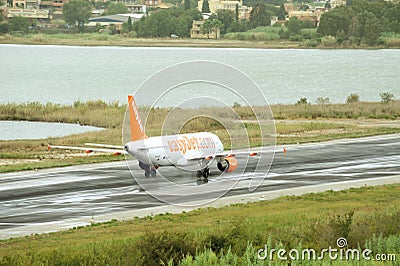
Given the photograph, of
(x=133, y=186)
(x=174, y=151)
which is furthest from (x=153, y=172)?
(x=174, y=151)

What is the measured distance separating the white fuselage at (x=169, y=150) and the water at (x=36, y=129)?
3573cm

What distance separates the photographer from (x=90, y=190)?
43250 mm

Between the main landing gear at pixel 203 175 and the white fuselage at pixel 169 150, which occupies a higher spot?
the white fuselage at pixel 169 150

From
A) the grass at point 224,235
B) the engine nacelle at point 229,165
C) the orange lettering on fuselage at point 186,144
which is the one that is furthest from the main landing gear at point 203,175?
the grass at point 224,235

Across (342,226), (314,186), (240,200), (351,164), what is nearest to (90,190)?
(240,200)

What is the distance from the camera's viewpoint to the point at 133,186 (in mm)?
44500

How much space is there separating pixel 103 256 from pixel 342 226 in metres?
7.20

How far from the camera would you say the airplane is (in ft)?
142

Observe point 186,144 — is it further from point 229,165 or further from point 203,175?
point 229,165

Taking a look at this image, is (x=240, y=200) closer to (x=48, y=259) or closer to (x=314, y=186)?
(x=314, y=186)

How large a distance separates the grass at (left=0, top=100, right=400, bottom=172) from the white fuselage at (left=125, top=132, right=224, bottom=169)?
10.2 m

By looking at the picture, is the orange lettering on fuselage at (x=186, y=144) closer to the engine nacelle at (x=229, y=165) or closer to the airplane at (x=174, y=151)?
the airplane at (x=174, y=151)

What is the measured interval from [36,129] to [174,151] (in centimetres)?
4359

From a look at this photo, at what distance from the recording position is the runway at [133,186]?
36781 millimetres
